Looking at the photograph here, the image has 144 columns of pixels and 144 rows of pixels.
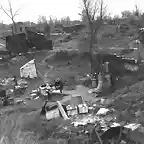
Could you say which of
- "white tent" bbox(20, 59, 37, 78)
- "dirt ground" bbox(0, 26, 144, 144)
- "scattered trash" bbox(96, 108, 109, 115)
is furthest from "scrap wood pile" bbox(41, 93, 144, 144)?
"white tent" bbox(20, 59, 37, 78)

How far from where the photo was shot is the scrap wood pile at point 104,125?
607 centimetres

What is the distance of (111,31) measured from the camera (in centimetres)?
2542

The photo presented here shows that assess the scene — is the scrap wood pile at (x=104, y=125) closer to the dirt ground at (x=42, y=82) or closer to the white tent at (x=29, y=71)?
the dirt ground at (x=42, y=82)

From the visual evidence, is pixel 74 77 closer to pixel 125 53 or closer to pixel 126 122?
pixel 125 53

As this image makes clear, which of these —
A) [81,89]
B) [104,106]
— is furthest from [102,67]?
[104,106]

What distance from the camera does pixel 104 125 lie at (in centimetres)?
672

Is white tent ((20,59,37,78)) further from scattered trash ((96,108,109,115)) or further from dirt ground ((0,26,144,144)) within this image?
scattered trash ((96,108,109,115))

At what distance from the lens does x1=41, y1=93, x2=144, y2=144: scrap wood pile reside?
6.07 meters

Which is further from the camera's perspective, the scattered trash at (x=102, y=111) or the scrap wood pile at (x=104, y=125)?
the scattered trash at (x=102, y=111)

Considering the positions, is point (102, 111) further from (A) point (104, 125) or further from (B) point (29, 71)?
(B) point (29, 71)

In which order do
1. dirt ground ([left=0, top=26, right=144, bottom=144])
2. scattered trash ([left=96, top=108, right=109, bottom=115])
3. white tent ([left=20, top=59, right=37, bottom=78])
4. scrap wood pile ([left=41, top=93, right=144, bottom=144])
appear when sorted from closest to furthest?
scrap wood pile ([left=41, top=93, right=144, bottom=144]), dirt ground ([left=0, top=26, right=144, bottom=144]), scattered trash ([left=96, top=108, right=109, bottom=115]), white tent ([left=20, top=59, right=37, bottom=78])

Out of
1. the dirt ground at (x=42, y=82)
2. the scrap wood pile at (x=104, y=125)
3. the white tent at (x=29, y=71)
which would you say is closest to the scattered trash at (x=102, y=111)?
the scrap wood pile at (x=104, y=125)

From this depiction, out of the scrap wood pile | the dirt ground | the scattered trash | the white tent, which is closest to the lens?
the scrap wood pile

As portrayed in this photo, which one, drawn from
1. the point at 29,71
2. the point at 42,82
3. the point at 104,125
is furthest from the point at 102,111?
the point at 29,71
